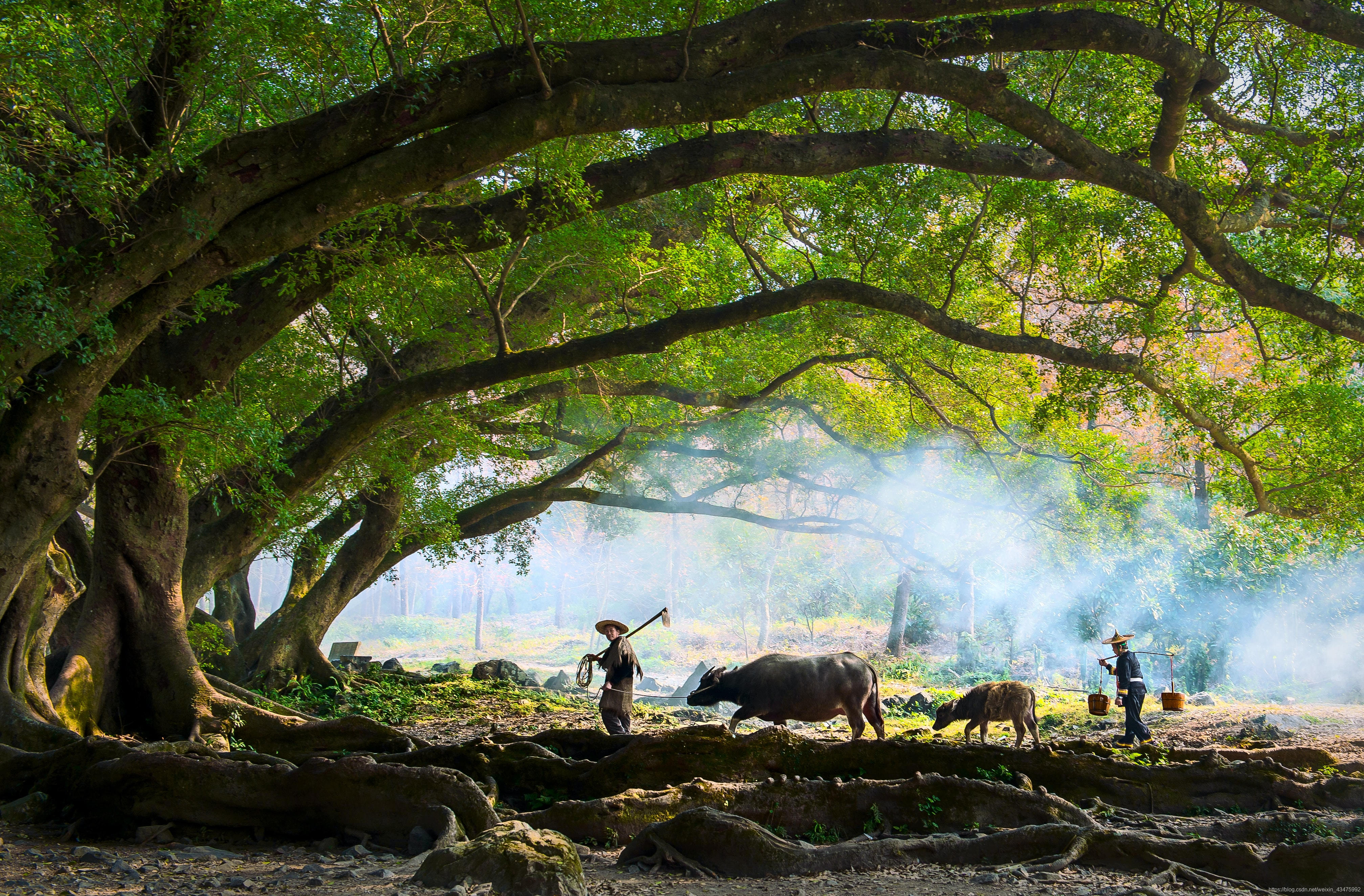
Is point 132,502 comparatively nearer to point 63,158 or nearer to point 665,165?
point 63,158

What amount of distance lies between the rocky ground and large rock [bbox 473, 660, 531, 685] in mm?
12342

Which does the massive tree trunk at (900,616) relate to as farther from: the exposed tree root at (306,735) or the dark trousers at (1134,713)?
the exposed tree root at (306,735)

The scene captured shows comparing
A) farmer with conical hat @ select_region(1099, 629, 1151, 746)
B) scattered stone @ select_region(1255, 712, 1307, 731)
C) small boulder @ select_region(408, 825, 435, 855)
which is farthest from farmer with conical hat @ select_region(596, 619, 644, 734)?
scattered stone @ select_region(1255, 712, 1307, 731)

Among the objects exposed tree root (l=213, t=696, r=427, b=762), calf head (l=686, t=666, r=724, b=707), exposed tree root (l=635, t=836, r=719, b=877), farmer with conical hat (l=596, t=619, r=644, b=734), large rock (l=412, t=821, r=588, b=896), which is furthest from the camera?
farmer with conical hat (l=596, t=619, r=644, b=734)

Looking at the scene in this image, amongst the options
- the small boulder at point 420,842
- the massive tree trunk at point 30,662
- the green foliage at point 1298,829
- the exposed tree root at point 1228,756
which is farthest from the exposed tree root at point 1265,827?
the massive tree trunk at point 30,662

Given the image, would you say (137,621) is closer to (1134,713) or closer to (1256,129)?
(1134,713)

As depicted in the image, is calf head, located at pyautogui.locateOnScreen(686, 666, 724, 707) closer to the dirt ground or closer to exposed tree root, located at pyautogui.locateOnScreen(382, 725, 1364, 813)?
exposed tree root, located at pyautogui.locateOnScreen(382, 725, 1364, 813)

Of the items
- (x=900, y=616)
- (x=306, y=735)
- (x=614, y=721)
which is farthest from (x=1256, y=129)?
(x=900, y=616)

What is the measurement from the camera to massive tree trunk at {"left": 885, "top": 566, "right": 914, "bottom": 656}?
2678cm

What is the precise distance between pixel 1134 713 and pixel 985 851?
245 inches

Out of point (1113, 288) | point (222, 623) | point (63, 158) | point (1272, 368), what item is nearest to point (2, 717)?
point (63, 158)

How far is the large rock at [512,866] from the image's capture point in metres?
3.94

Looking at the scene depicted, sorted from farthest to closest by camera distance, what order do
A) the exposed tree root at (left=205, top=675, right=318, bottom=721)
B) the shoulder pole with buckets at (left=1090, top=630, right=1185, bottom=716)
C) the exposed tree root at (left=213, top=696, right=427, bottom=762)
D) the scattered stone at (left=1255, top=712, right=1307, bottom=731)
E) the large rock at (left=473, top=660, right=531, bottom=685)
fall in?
the large rock at (left=473, top=660, right=531, bottom=685) → the scattered stone at (left=1255, top=712, right=1307, bottom=731) → the shoulder pole with buckets at (left=1090, top=630, right=1185, bottom=716) → the exposed tree root at (left=205, top=675, right=318, bottom=721) → the exposed tree root at (left=213, top=696, right=427, bottom=762)

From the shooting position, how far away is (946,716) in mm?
10211
